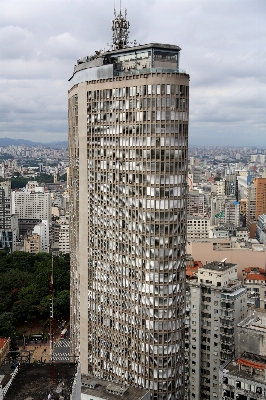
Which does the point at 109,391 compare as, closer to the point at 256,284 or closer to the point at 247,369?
the point at 247,369

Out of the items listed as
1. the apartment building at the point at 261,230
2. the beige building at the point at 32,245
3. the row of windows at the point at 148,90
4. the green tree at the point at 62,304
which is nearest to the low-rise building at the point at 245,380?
the row of windows at the point at 148,90

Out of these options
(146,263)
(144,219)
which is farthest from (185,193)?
(146,263)

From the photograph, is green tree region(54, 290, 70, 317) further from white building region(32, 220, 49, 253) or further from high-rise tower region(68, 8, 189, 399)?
white building region(32, 220, 49, 253)

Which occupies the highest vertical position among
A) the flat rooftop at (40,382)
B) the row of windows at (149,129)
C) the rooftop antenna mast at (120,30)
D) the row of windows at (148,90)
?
the rooftop antenna mast at (120,30)

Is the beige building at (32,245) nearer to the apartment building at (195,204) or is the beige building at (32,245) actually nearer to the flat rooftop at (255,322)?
the apartment building at (195,204)

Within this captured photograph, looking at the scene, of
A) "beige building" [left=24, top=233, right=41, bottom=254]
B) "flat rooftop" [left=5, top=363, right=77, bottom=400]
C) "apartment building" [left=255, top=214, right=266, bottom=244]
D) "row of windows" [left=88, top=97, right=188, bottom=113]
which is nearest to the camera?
"flat rooftop" [left=5, top=363, right=77, bottom=400]

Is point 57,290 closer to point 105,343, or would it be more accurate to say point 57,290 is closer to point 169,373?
point 105,343

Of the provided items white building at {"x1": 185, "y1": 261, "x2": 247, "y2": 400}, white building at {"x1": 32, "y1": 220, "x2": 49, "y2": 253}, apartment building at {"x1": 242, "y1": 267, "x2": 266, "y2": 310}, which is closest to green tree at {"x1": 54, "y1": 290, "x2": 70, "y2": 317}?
apartment building at {"x1": 242, "y1": 267, "x2": 266, "y2": 310}
